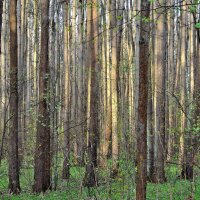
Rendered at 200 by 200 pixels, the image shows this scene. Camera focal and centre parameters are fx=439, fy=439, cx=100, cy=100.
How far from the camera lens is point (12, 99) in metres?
11.1

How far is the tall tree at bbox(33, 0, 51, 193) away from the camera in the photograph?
11.2 meters

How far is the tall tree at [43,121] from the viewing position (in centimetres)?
1116

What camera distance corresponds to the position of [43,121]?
1125 centimetres

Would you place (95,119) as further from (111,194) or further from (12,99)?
(111,194)

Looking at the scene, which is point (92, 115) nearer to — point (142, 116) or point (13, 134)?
point (13, 134)

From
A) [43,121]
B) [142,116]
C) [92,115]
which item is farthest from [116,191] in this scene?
[92,115]

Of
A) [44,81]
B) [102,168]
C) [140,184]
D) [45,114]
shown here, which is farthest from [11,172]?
[140,184]

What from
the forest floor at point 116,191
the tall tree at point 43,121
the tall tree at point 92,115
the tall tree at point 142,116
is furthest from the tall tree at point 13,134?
the tall tree at point 142,116

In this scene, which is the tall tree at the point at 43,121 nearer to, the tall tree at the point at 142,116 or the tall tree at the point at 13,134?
the tall tree at the point at 13,134

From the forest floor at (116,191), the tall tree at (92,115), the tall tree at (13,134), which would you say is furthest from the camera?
the tall tree at (92,115)

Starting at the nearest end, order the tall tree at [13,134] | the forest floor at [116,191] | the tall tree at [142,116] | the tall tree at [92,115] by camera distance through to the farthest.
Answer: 1. the tall tree at [142,116]
2. the forest floor at [116,191]
3. the tall tree at [13,134]
4. the tall tree at [92,115]

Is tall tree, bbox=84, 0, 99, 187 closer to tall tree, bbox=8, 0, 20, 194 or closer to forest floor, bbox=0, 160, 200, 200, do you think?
forest floor, bbox=0, 160, 200, 200

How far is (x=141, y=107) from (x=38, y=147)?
538 cm

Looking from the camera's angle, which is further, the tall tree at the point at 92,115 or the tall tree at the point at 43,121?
the tall tree at the point at 92,115
